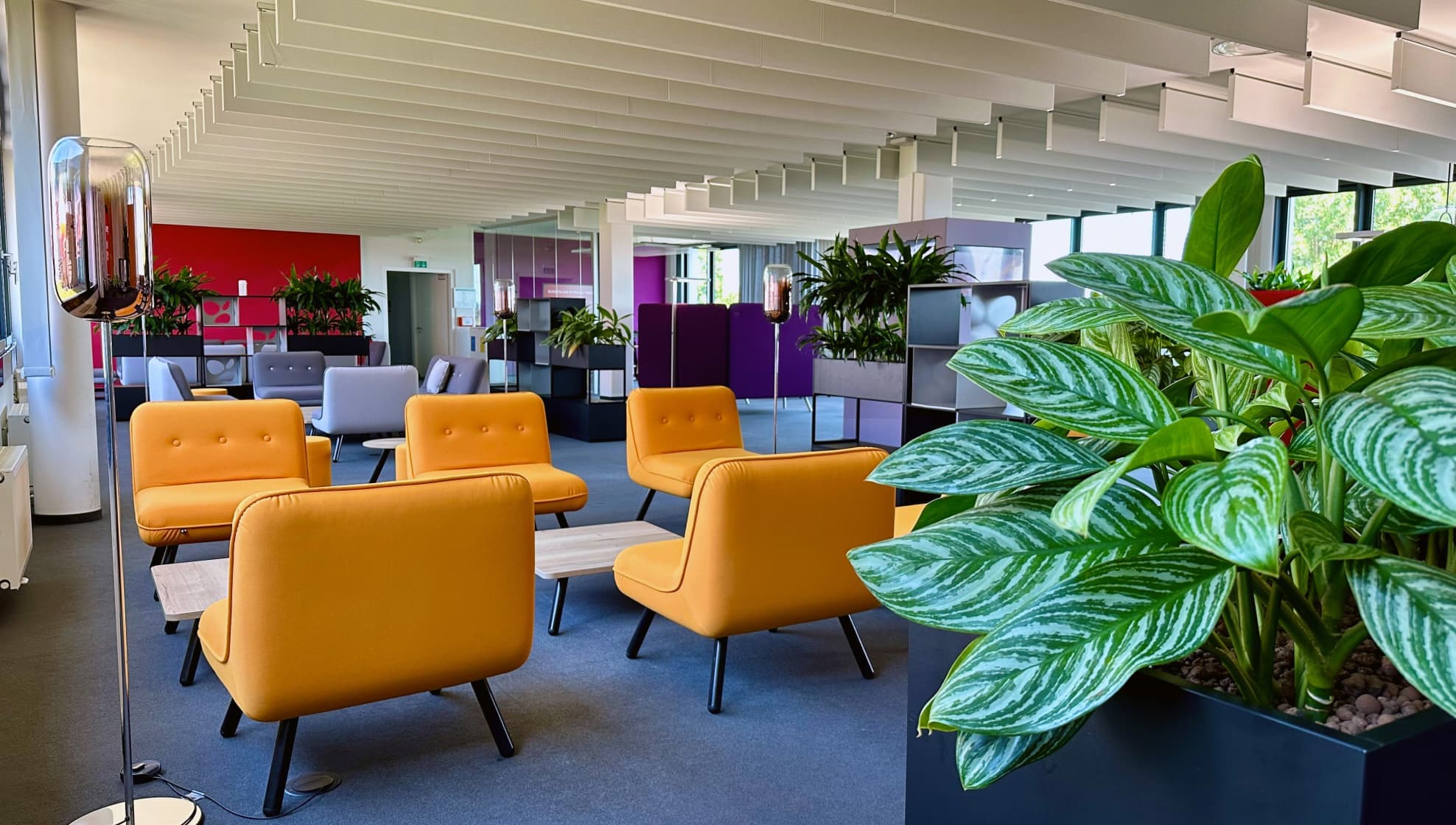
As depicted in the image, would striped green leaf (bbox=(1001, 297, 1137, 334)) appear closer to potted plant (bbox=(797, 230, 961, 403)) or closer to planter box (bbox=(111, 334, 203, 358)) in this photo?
potted plant (bbox=(797, 230, 961, 403))

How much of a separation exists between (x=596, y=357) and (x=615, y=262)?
489 centimetres

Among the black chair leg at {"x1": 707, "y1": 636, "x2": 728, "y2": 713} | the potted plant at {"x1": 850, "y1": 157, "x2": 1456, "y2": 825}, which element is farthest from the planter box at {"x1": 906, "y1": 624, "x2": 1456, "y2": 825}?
the black chair leg at {"x1": 707, "y1": 636, "x2": 728, "y2": 713}

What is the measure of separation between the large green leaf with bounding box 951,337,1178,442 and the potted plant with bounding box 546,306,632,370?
8.31 meters

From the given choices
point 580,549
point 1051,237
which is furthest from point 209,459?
point 1051,237

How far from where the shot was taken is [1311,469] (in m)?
0.88

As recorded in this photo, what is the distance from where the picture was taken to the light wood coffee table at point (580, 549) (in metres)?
3.36

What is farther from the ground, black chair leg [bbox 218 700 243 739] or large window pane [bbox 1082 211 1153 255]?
large window pane [bbox 1082 211 1153 255]

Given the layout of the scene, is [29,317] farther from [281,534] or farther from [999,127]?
[999,127]

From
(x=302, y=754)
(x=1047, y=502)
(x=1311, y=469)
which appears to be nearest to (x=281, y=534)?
(x=302, y=754)

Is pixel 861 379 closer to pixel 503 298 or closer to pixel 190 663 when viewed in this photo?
pixel 190 663

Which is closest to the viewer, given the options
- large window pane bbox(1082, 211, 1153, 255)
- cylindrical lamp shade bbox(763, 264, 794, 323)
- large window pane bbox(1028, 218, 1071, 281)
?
cylindrical lamp shade bbox(763, 264, 794, 323)

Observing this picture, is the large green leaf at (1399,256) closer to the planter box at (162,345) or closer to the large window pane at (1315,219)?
the planter box at (162,345)

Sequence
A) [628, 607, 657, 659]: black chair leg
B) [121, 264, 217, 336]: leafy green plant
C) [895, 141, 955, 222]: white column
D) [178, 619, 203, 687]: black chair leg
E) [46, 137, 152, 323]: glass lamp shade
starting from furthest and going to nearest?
1. [121, 264, 217, 336]: leafy green plant
2. [895, 141, 955, 222]: white column
3. [628, 607, 657, 659]: black chair leg
4. [178, 619, 203, 687]: black chair leg
5. [46, 137, 152, 323]: glass lamp shade

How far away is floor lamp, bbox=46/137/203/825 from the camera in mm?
1857
